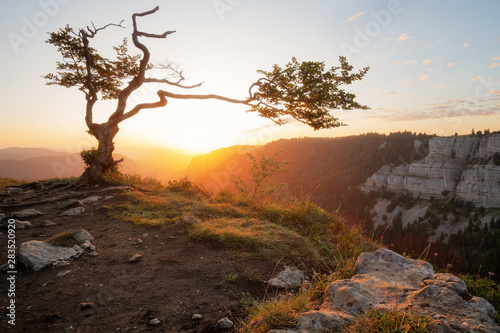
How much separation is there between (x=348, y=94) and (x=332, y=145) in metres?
191

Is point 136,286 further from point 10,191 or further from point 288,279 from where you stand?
point 10,191

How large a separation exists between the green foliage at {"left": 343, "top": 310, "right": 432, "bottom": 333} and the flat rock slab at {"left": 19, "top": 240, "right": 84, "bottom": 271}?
5.48m

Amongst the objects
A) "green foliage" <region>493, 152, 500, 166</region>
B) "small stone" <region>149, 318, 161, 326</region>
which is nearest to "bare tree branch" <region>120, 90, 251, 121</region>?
"small stone" <region>149, 318, 161, 326</region>

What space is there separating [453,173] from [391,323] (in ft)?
556

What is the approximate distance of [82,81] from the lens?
1272 cm

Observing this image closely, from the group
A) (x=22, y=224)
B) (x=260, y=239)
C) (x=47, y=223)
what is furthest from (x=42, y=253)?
(x=260, y=239)

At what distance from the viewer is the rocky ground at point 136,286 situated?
3195mm

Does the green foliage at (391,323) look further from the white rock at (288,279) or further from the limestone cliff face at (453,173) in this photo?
the limestone cliff face at (453,173)

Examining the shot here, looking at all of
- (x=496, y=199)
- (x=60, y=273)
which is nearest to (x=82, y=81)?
(x=60, y=273)

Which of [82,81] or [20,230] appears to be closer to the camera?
[20,230]

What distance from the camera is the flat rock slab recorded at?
441 centimetres

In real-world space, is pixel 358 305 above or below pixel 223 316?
above

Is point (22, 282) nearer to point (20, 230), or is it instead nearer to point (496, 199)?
point (20, 230)

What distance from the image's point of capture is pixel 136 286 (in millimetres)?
4051
